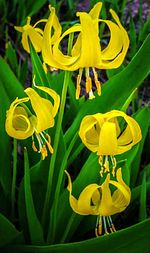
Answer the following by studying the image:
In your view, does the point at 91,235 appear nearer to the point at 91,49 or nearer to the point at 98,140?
the point at 98,140

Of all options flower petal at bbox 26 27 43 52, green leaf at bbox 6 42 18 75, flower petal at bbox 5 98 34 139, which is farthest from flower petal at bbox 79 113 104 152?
green leaf at bbox 6 42 18 75

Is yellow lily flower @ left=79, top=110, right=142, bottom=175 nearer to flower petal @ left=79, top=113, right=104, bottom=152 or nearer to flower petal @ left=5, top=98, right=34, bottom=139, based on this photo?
flower petal @ left=79, top=113, right=104, bottom=152

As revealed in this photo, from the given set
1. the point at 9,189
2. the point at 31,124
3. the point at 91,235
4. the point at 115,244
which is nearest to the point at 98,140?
the point at 31,124

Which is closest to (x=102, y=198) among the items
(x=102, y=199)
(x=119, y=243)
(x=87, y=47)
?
(x=102, y=199)

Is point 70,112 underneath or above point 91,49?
underneath

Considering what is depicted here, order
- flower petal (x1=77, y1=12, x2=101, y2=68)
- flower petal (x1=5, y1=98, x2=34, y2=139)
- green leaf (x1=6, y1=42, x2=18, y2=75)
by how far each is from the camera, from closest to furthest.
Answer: flower petal (x1=77, y1=12, x2=101, y2=68), flower petal (x1=5, y1=98, x2=34, y2=139), green leaf (x1=6, y1=42, x2=18, y2=75)

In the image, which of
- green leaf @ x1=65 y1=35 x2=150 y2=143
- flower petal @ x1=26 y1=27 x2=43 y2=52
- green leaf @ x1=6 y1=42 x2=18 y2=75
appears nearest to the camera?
flower petal @ x1=26 y1=27 x2=43 y2=52

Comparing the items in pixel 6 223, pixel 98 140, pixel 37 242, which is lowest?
pixel 37 242
